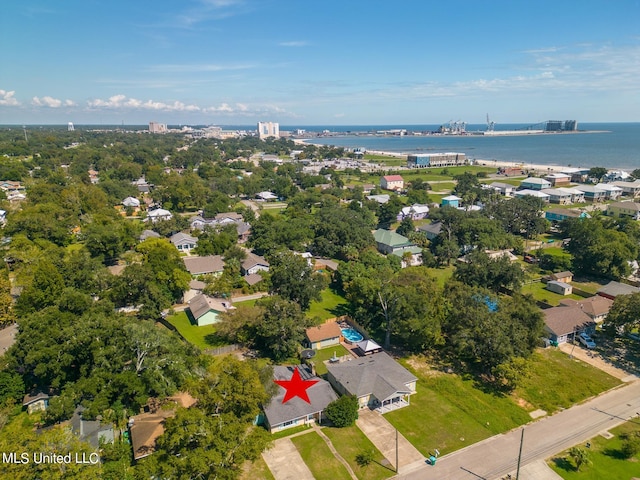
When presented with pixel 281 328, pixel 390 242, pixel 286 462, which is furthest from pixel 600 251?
pixel 286 462

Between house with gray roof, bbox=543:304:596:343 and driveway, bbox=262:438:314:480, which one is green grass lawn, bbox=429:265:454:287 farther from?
driveway, bbox=262:438:314:480

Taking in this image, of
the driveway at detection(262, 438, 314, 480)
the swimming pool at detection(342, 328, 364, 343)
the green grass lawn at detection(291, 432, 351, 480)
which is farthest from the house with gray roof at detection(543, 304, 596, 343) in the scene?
the driveway at detection(262, 438, 314, 480)

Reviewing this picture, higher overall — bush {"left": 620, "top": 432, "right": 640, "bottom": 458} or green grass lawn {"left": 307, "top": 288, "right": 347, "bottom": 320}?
bush {"left": 620, "top": 432, "right": 640, "bottom": 458}

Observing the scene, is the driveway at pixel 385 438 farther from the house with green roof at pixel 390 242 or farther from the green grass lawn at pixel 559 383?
the house with green roof at pixel 390 242

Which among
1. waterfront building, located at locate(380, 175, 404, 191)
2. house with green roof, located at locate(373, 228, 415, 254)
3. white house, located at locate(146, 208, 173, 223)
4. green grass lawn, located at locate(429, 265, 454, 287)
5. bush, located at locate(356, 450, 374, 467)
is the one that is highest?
waterfront building, located at locate(380, 175, 404, 191)

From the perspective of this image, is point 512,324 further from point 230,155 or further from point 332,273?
point 230,155

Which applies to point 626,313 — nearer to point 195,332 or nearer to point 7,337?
point 195,332
